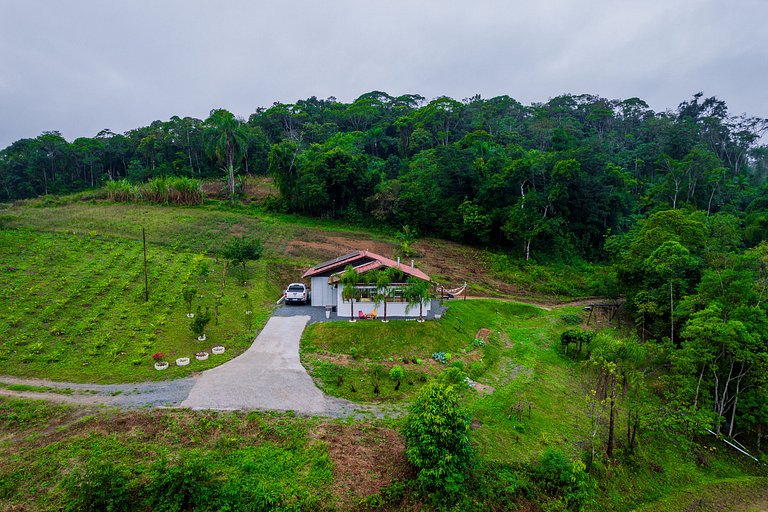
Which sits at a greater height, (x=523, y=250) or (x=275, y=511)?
(x=523, y=250)

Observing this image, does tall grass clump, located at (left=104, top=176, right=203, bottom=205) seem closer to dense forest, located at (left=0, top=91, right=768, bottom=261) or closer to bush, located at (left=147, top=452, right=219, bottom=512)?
dense forest, located at (left=0, top=91, right=768, bottom=261)

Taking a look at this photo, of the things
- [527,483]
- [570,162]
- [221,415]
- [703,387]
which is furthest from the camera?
[570,162]

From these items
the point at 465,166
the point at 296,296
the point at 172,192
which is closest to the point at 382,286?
the point at 296,296

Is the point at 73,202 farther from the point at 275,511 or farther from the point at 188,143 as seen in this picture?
the point at 275,511

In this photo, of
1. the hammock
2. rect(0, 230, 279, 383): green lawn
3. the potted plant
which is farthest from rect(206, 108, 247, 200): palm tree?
the potted plant

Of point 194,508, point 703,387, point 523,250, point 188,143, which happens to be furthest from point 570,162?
point 188,143

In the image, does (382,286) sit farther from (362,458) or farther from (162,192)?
(162,192)

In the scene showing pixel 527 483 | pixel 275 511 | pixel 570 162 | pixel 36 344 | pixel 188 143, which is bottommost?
pixel 527 483
